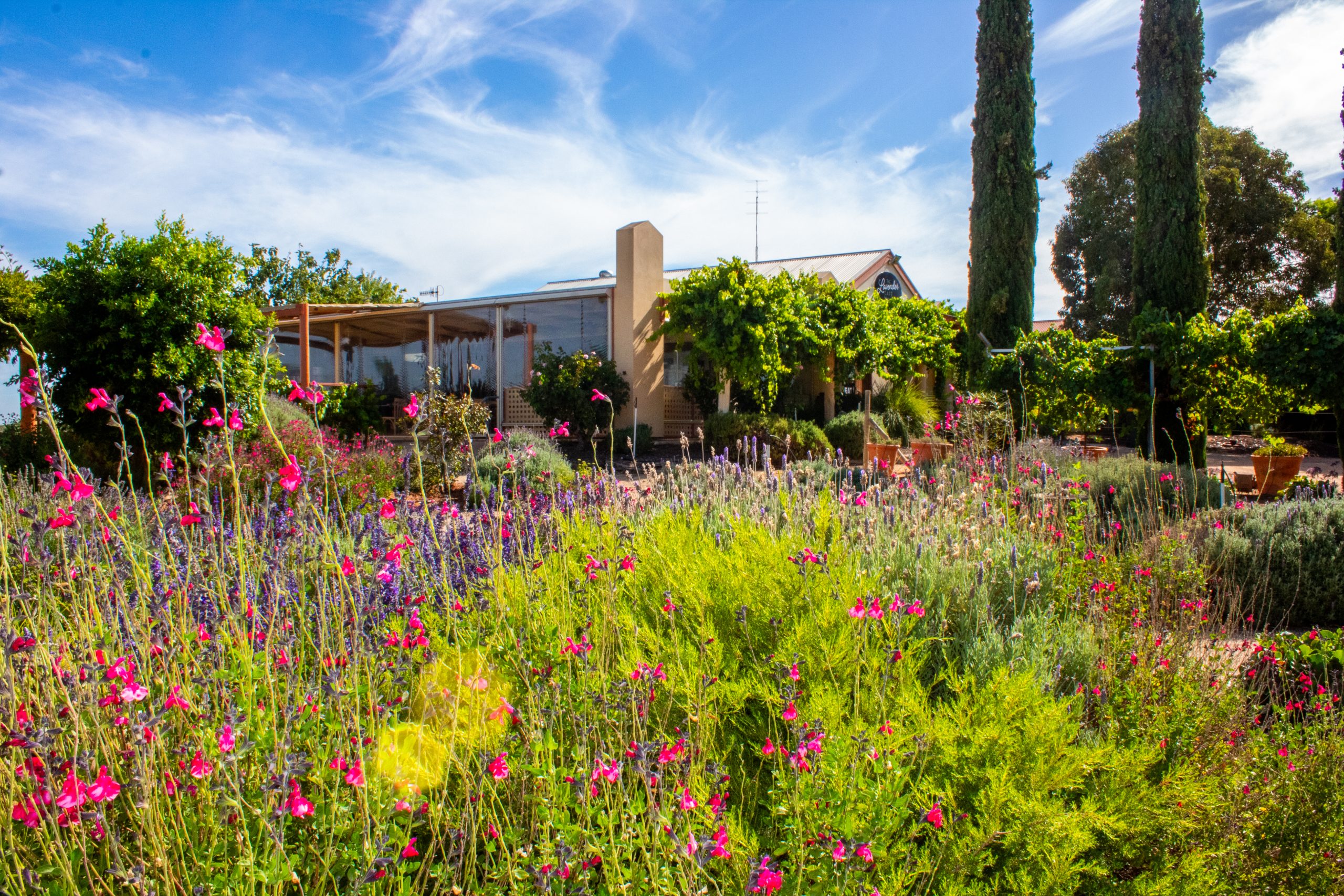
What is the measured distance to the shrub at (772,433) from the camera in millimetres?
13438

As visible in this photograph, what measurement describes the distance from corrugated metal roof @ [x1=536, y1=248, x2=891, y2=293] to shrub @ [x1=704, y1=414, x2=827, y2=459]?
250 inches

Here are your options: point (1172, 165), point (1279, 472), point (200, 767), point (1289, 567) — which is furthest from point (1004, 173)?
point (200, 767)

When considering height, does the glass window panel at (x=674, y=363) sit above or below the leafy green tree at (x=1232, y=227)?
below

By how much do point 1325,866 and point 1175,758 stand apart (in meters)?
0.37

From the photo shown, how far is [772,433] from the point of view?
524 inches

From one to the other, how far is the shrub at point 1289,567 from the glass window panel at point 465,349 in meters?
14.4

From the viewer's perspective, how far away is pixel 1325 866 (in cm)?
185

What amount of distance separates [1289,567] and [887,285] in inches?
671

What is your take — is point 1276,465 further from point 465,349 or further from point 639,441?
point 465,349

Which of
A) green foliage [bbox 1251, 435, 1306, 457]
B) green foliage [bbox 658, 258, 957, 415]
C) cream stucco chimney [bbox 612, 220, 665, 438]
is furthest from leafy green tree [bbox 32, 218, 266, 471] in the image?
green foliage [bbox 1251, 435, 1306, 457]

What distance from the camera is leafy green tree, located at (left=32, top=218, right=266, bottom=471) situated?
7832mm

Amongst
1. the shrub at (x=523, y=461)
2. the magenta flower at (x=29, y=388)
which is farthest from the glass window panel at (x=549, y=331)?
the magenta flower at (x=29, y=388)

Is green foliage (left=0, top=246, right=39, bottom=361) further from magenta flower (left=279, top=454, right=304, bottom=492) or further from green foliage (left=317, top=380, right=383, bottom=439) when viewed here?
magenta flower (left=279, top=454, right=304, bottom=492)

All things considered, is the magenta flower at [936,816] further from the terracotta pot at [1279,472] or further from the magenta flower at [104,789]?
the terracotta pot at [1279,472]
